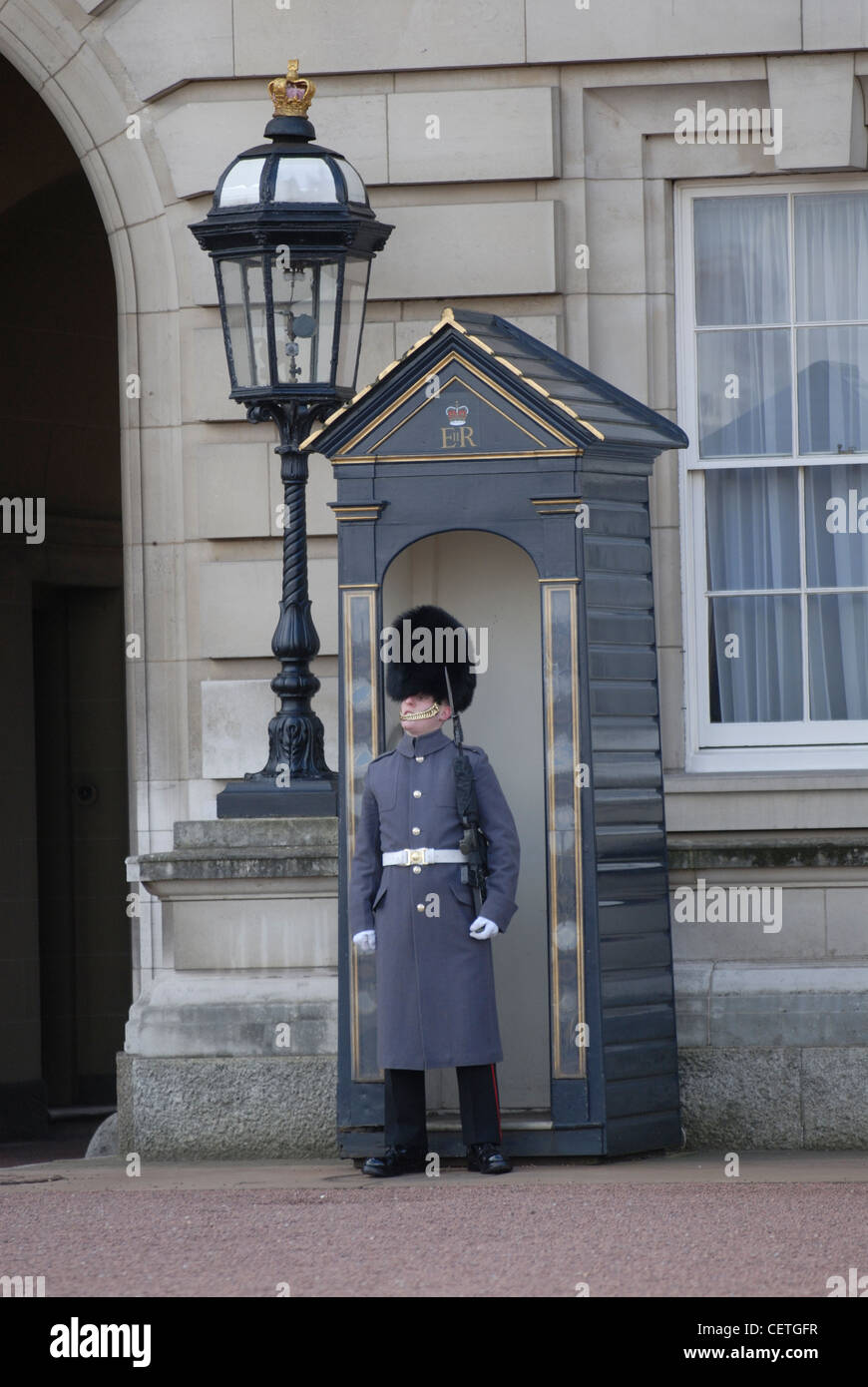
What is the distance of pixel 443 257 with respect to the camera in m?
8.12

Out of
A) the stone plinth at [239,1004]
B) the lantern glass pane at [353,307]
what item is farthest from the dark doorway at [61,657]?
the lantern glass pane at [353,307]

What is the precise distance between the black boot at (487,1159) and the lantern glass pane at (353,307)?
8.06 ft

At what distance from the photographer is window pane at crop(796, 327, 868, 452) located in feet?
26.7

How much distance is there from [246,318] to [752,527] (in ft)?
6.40

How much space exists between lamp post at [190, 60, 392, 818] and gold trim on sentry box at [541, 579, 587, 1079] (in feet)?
3.12

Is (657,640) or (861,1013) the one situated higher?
(657,640)

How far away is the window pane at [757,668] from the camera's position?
8156 mm

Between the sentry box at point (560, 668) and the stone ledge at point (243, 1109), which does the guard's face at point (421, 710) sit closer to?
the sentry box at point (560, 668)

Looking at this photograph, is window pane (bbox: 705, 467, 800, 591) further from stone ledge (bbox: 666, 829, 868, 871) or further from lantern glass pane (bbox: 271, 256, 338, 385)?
lantern glass pane (bbox: 271, 256, 338, 385)

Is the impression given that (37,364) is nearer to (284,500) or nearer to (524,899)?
(284,500)

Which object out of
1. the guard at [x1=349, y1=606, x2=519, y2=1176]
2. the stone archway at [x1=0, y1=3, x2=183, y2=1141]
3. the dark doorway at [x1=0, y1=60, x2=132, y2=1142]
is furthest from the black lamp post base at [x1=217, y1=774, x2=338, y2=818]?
the dark doorway at [x1=0, y1=60, x2=132, y2=1142]

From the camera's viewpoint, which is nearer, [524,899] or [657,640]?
[524,899]

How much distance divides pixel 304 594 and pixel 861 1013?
2.24 metres
